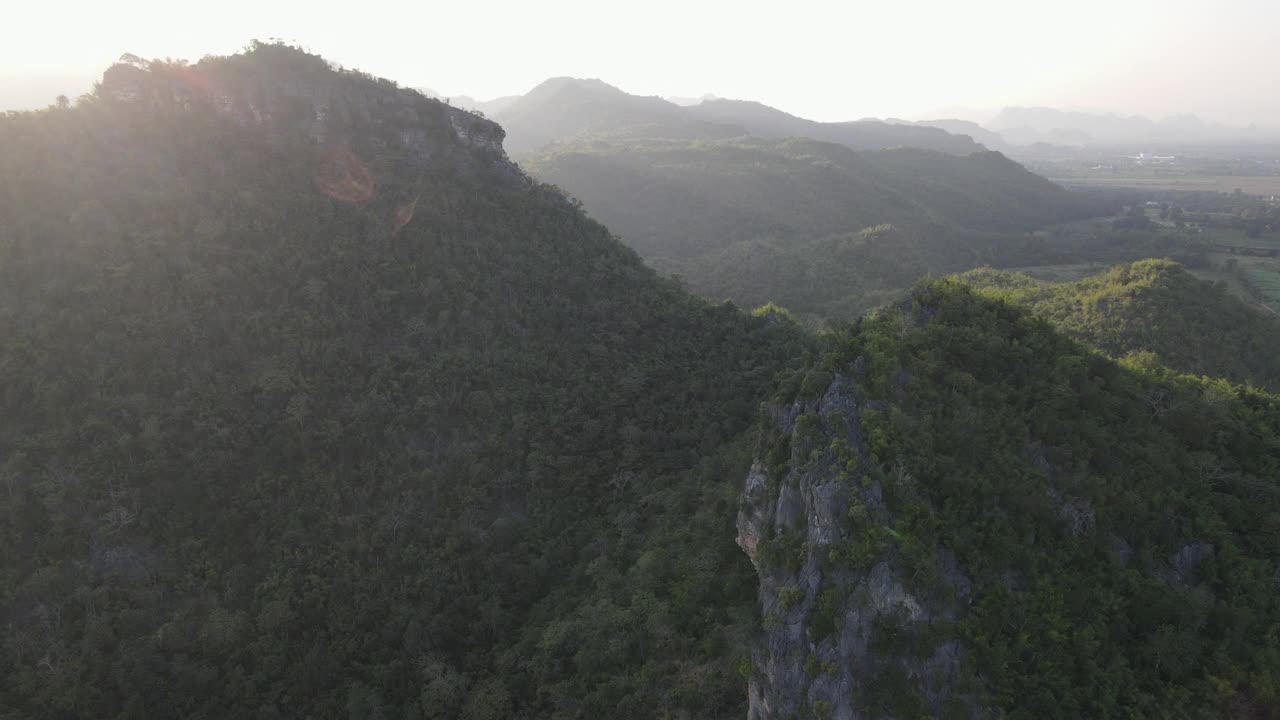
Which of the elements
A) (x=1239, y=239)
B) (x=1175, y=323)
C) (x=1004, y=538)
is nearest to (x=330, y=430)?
(x=1004, y=538)

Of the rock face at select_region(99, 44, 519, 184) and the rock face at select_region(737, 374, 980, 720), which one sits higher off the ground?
the rock face at select_region(99, 44, 519, 184)

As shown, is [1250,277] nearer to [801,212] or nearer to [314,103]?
[801,212]

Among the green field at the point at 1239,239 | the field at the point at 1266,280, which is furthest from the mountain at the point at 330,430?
the green field at the point at 1239,239

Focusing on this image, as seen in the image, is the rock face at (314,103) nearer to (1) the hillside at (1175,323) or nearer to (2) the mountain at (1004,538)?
(2) the mountain at (1004,538)

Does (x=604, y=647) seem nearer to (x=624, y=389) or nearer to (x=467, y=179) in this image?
(x=624, y=389)

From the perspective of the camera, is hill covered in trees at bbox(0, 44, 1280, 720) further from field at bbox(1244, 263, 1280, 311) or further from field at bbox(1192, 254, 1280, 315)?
field at bbox(1244, 263, 1280, 311)

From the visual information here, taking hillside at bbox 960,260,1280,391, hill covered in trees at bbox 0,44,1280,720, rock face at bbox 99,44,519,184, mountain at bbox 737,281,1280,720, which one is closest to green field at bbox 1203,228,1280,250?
hillside at bbox 960,260,1280,391
